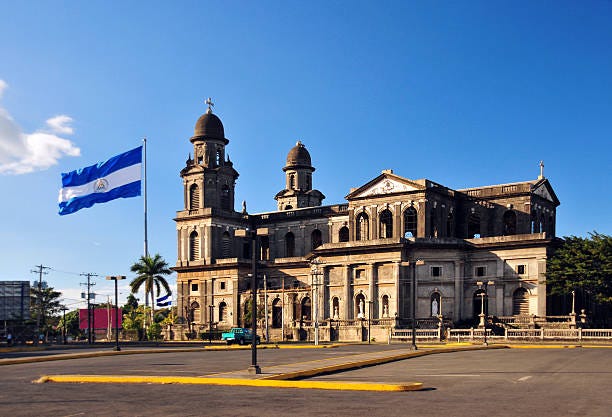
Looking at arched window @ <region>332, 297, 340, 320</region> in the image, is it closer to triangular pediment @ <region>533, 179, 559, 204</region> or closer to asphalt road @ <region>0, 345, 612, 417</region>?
triangular pediment @ <region>533, 179, 559, 204</region>

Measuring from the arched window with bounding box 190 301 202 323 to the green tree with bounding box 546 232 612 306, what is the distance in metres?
46.4

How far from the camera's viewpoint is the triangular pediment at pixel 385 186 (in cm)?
8050

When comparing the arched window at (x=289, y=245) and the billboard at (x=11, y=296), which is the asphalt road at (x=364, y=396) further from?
the arched window at (x=289, y=245)

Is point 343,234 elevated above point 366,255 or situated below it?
above

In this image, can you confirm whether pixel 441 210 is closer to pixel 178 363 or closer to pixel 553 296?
pixel 553 296

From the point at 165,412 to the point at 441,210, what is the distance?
2605 inches

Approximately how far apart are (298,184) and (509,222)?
38.6 meters

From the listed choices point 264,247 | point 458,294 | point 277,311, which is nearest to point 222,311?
point 277,311

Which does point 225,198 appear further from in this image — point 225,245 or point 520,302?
point 520,302

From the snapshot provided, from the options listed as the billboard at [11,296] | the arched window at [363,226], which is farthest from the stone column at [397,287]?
the billboard at [11,296]

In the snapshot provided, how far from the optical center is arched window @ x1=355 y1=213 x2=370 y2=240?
8419 cm

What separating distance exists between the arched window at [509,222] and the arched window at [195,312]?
1622 inches

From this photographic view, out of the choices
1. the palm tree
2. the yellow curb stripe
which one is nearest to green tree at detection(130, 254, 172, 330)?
the palm tree

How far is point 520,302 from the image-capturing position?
75125 mm
